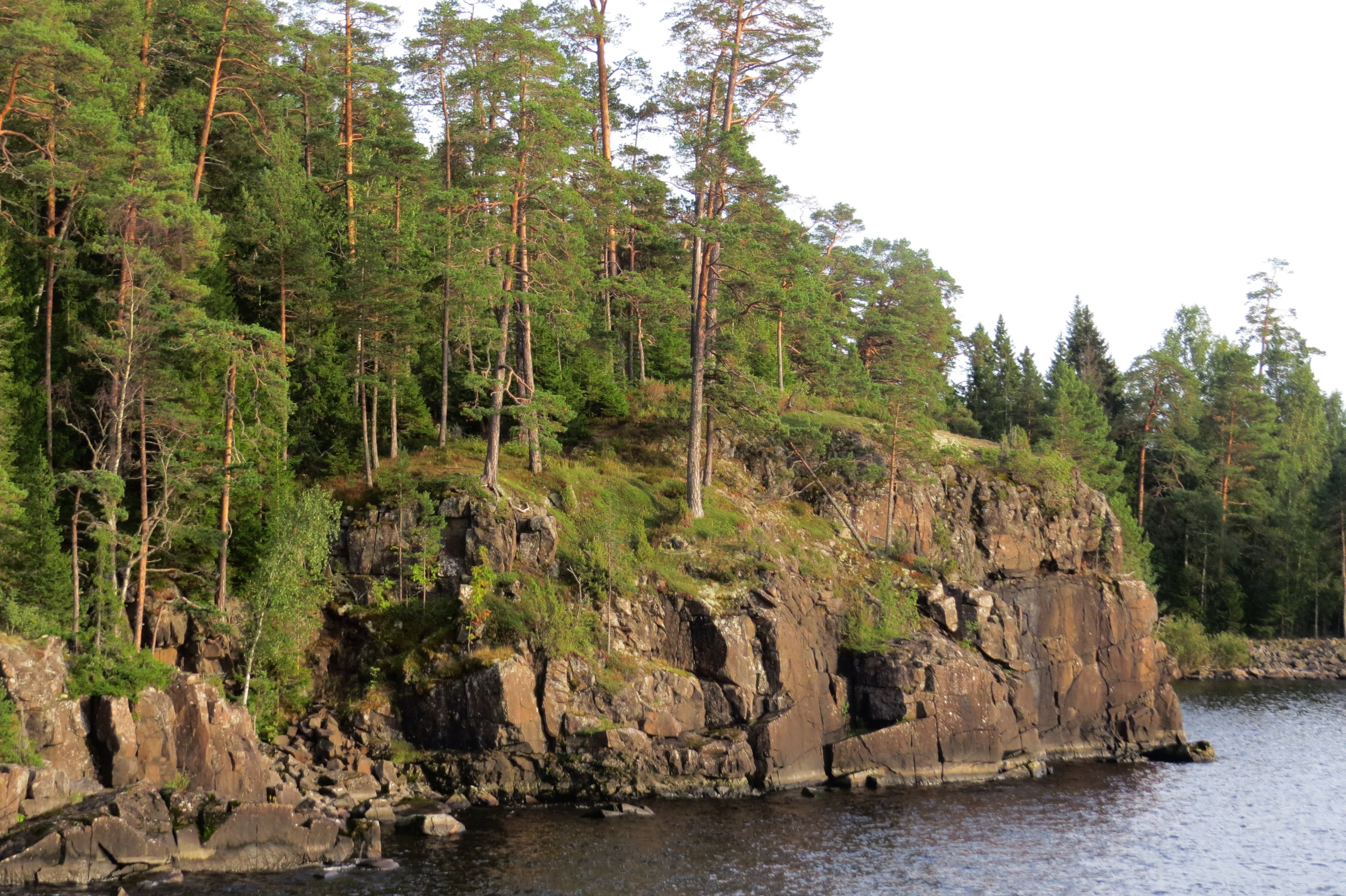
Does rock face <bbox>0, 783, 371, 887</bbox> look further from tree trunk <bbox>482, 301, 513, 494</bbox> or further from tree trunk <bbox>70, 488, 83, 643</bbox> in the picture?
tree trunk <bbox>482, 301, 513, 494</bbox>

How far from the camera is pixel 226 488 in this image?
35281 mm

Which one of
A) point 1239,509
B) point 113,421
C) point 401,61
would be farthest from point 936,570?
point 1239,509

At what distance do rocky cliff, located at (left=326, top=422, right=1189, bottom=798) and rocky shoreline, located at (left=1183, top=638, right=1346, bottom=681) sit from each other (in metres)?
28.2

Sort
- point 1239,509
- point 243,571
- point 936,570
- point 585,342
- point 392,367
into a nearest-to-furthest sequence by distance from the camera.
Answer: point 243,571 → point 392,367 → point 936,570 → point 585,342 → point 1239,509

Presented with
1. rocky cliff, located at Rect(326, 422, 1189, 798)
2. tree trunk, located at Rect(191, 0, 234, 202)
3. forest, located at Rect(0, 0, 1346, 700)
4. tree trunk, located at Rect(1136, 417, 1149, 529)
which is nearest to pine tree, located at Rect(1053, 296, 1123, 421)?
tree trunk, located at Rect(1136, 417, 1149, 529)

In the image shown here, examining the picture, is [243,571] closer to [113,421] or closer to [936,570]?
[113,421]

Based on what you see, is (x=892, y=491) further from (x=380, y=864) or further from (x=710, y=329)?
(x=380, y=864)

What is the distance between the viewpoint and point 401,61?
55.1m

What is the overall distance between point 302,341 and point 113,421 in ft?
33.6

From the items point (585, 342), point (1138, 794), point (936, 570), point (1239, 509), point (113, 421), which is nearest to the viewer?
point (113, 421)

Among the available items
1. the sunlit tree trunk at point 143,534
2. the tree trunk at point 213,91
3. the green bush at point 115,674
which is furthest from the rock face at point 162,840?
the tree trunk at point 213,91

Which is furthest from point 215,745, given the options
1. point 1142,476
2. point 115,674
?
point 1142,476

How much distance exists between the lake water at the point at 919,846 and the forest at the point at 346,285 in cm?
1141

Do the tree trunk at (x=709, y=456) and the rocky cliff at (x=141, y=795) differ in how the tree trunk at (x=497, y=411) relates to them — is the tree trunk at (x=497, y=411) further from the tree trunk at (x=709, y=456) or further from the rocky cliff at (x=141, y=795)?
the rocky cliff at (x=141, y=795)
